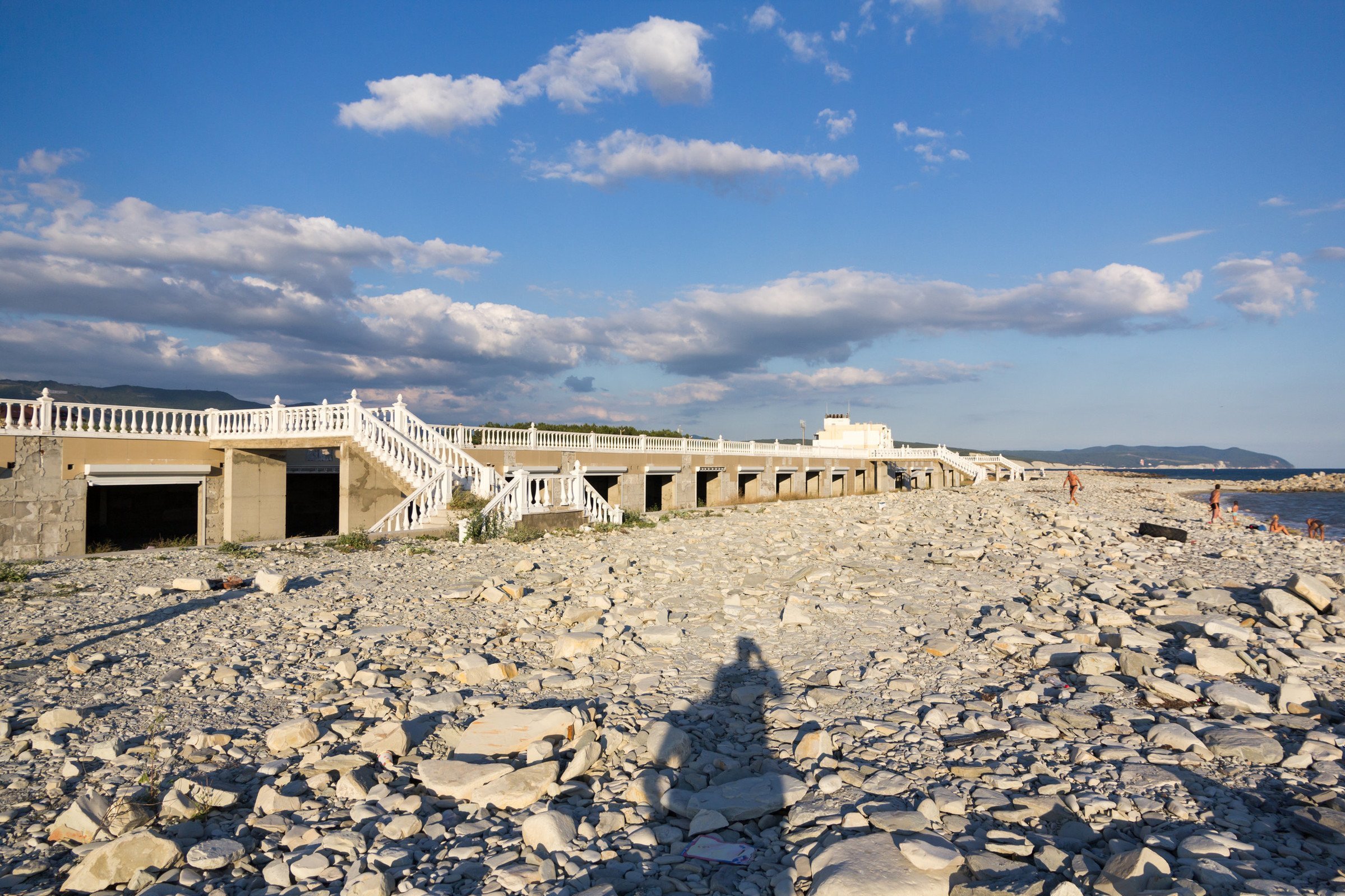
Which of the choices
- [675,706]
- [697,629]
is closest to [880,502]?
[697,629]

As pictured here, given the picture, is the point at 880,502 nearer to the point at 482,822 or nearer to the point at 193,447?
the point at 193,447

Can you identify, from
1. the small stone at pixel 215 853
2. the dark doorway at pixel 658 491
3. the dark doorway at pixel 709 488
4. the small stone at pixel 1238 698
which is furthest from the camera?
the dark doorway at pixel 709 488

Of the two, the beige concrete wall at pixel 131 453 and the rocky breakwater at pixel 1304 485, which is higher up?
the beige concrete wall at pixel 131 453

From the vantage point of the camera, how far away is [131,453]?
19.3m

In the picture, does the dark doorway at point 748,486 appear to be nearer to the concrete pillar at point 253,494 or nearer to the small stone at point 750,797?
the concrete pillar at point 253,494

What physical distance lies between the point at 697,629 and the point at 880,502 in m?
23.0

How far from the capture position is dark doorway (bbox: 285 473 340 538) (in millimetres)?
29234

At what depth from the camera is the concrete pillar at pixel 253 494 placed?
851 inches

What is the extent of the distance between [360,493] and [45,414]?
25.8 ft

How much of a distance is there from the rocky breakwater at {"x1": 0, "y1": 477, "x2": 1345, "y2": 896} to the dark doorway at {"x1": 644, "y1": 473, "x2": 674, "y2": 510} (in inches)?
851

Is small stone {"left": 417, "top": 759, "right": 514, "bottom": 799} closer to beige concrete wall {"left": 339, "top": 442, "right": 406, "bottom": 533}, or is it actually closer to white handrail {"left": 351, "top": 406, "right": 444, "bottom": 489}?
white handrail {"left": 351, "top": 406, "right": 444, "bottom": 489}

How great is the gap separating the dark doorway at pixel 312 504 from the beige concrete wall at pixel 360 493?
38.6ft

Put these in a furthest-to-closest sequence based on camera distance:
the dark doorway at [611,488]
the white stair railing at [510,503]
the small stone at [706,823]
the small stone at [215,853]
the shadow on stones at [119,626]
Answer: the dark doorway at [611,488]
the white stair railing at [510,503]
the shadow on stones at [119,626]
the small stone at [706,823]
the small stone at [215,853]

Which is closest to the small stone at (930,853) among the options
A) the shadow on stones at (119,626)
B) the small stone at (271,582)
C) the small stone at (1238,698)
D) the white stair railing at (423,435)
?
the small stone at (1238,698)
